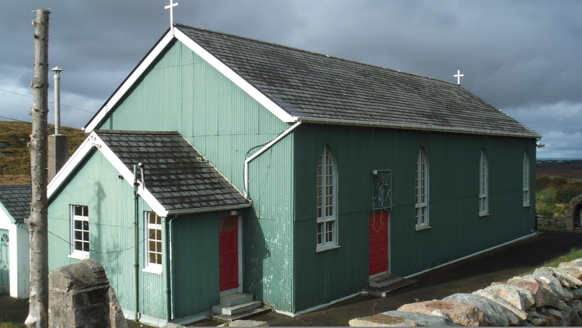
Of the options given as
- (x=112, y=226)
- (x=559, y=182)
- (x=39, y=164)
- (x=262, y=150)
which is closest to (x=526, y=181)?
(x=262, y=150)

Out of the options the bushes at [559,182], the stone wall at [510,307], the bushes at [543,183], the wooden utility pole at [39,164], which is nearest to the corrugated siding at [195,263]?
the wooden utility pole at [39,164]

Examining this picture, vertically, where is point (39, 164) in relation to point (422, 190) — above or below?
above

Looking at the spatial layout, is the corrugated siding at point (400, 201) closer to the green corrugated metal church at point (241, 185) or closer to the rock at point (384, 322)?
the green corrugated metal church at point (241, 185)

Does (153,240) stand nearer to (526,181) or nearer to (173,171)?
(173,171)

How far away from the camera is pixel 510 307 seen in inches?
348

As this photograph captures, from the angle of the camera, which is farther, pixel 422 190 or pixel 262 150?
pixel 422 190

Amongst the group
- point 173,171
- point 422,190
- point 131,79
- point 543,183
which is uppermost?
point 131,79

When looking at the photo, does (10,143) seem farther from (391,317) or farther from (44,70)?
(391,317)

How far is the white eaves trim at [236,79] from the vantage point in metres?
13.9

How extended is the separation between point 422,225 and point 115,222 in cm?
1092

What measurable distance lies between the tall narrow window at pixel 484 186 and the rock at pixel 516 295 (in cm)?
1444

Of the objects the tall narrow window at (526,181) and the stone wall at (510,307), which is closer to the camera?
the stone wall at (510,307)

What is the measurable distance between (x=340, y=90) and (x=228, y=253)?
6.86 meters

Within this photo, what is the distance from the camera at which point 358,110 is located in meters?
16.8
